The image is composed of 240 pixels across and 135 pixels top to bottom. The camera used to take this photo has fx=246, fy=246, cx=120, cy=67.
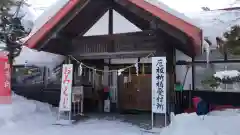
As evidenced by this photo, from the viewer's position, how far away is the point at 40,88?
43.3 ft

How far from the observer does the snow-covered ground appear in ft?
20.6

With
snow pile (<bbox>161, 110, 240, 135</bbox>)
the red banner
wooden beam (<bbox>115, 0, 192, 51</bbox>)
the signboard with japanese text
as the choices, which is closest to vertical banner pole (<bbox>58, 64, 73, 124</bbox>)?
the signboard with japanese text

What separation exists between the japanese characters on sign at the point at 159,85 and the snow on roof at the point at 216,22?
12.7 feet

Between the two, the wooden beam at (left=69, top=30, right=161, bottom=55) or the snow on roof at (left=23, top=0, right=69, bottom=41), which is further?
the snow on roof at (left=23, top=0, right=69, bottom=41)

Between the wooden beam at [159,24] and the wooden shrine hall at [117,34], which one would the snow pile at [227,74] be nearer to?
the wooden shrine hall at [117,34]

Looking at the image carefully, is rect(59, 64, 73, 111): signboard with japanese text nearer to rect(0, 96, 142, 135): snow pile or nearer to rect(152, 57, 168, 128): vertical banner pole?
rect(0, 96, 142, 135): snow pile

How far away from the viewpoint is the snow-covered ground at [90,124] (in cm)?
629

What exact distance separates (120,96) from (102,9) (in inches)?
210

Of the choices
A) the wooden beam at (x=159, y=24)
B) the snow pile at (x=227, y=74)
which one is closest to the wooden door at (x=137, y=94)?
the snow pile at (x=227, y=74)

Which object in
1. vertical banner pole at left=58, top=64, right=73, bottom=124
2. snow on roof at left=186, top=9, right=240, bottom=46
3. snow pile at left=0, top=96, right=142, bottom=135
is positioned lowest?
snow pile at left=0, top=96, right=142, bottom=135

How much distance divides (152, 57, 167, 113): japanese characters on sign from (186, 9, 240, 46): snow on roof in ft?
12.7

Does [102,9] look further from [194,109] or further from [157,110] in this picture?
[194,109]

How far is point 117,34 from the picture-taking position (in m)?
9.34

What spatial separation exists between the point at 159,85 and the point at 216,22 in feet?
18.3
